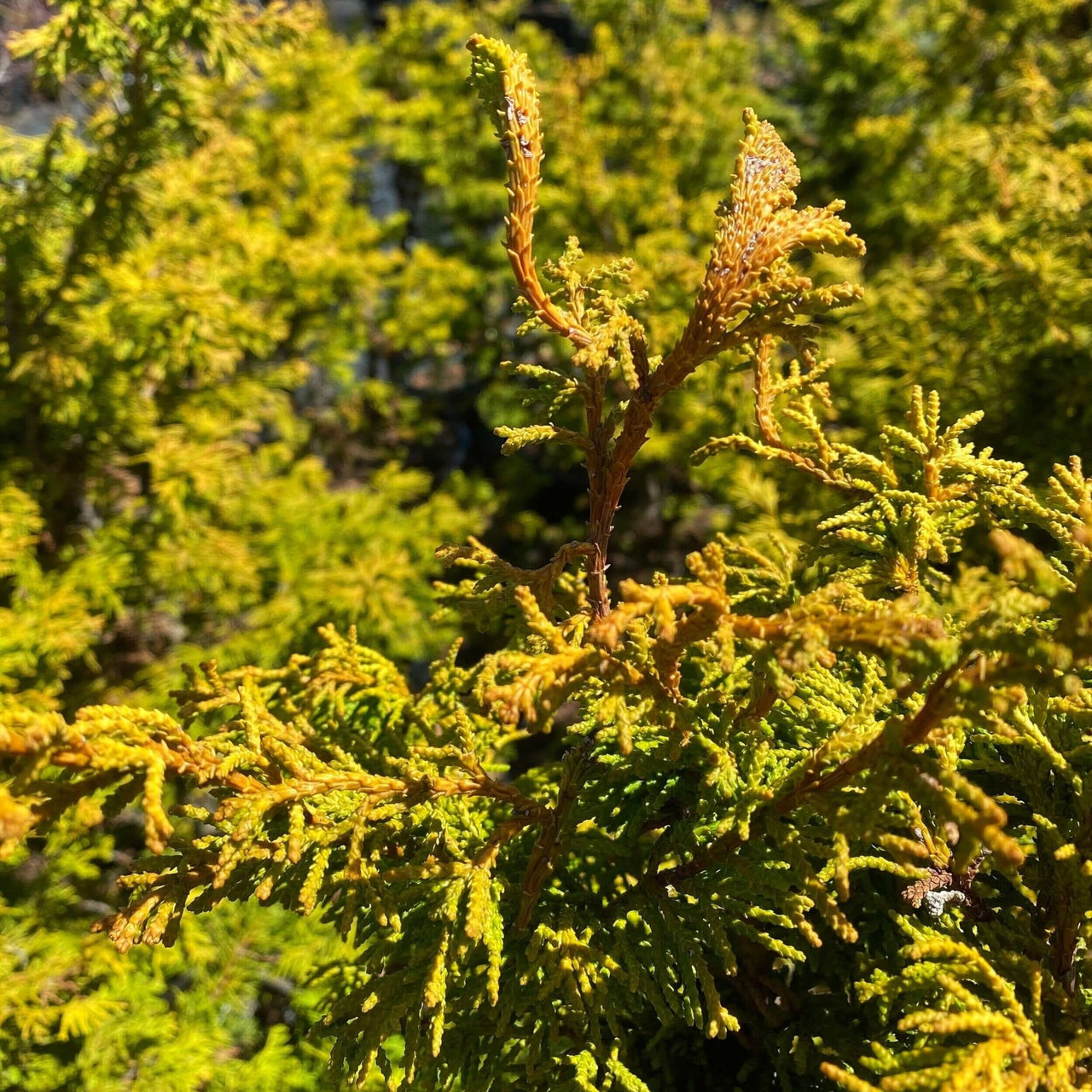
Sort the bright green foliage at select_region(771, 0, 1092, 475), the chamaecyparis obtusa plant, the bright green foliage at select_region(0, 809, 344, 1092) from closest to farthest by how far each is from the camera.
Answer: the chamaecyparis obtusa plant, the bright green foliage at select_region(0, 809, 344, 1092), the bright green foliage at select_region(771, 0, 1092, 475)

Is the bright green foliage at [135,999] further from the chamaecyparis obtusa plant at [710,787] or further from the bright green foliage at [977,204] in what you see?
the bright green foliage at [977,204]

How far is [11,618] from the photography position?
2867 millimetres

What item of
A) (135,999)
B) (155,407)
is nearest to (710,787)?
(135,999)

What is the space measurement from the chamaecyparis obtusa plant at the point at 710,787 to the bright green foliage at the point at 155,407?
182 cm

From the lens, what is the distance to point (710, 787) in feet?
4.53

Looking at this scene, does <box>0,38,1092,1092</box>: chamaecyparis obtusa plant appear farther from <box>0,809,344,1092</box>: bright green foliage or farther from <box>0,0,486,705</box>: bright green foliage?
<box>0,0,486,705</box>: bright green foliage

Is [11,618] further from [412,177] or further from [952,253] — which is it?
[412,177]

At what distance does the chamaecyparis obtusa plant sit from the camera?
1.00m

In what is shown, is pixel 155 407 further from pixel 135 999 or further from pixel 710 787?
pixel 710 787

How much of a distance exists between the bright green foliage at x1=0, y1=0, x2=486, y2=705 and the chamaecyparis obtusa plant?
1822mm

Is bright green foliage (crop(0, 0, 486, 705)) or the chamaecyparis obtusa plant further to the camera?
bright green foliage (crop(0, 0, 486, 705))

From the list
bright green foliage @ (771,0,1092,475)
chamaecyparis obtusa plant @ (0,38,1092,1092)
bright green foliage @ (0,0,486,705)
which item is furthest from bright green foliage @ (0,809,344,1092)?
bright green foliage @ (771,0,1092,475)

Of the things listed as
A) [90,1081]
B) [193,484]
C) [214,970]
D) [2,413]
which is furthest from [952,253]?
[90,1081]

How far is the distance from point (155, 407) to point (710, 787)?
3.32m
